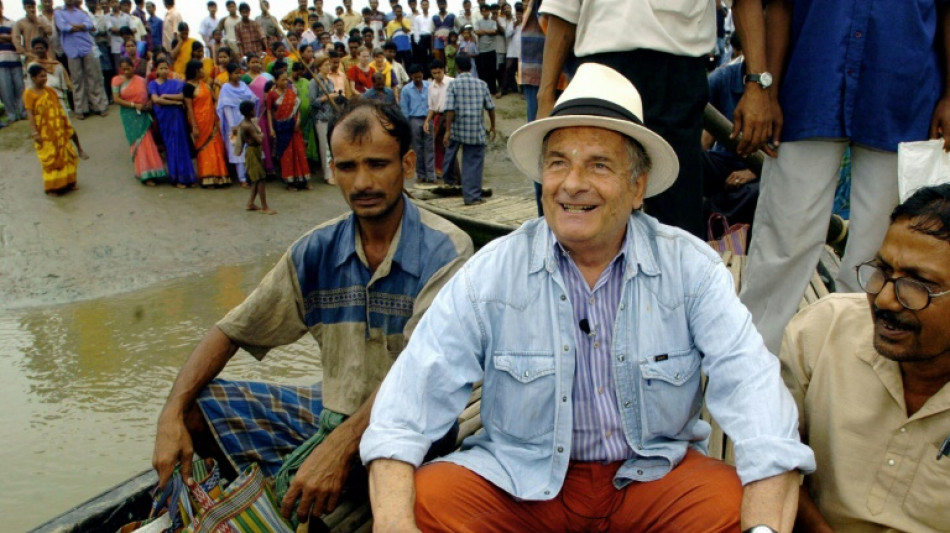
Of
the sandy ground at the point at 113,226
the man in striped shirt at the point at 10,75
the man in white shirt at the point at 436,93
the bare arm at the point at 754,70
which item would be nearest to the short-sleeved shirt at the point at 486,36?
the man in white shirt at the point at 436,93

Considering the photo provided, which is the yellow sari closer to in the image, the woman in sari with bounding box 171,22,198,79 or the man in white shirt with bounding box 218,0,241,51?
the woman in sari with bounding box 171,22,198,79

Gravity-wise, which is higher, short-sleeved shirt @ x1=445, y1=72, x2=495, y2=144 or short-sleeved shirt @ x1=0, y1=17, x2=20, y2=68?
short-sleeved shirt @ x1=0, y1=17, x2=20, y2=68

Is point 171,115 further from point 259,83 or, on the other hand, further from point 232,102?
point 259,83

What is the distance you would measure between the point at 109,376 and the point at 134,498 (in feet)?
11.4

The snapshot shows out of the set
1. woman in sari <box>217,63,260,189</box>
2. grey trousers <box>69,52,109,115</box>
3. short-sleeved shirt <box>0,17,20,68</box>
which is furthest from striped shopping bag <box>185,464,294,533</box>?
grey trousers <box>69,52,109,115</box>

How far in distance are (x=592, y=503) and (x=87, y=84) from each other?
12.1 meters

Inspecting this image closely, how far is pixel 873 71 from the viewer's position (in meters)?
2.28

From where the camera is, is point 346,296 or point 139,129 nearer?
point 346,296

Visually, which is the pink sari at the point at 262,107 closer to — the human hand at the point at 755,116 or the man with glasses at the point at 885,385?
the human hand at the point at 755,116

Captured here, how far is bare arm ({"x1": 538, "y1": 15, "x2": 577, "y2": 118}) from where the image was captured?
2.57m

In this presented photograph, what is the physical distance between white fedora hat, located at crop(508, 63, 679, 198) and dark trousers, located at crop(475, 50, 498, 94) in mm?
13289

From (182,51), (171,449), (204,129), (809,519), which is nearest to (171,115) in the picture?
(204,129)

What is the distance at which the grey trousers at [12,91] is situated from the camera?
35.0ft

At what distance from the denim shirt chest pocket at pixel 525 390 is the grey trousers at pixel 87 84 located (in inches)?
451
